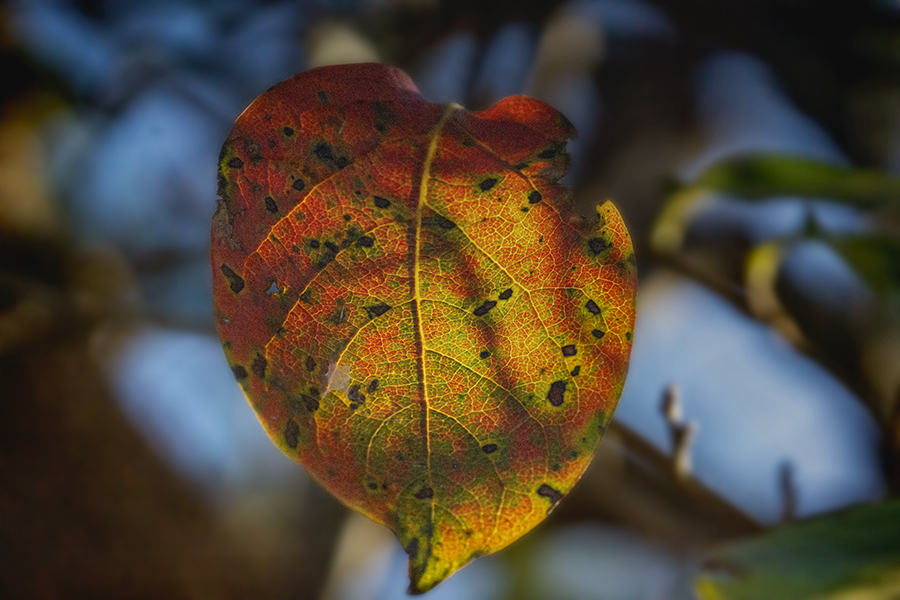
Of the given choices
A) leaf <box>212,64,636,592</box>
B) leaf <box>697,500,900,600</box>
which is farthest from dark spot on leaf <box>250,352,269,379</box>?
leaf <box>697,500,900,600</box>

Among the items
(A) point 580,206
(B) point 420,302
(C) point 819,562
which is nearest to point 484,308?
(B) point 420,302

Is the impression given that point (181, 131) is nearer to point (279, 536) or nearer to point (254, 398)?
point (279, 536)

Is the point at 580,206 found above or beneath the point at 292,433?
beneath

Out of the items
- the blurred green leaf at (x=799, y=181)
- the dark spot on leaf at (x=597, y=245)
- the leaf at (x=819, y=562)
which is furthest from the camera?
the blurred green leaf at (x=799, y=181)

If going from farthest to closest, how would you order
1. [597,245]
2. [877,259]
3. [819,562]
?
[877,259], [819,562], [597,245]

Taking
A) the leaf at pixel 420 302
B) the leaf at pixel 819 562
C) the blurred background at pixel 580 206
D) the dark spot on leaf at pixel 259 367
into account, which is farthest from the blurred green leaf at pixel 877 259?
the dark spot on leaf at pixel 259 367

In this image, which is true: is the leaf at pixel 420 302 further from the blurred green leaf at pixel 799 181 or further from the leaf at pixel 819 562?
the blurred green leaf at pixel 799 181

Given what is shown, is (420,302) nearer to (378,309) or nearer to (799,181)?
(378,309)

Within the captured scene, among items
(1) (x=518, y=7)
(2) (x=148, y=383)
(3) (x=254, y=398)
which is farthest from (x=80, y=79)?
(3) (x=254, y=398)
